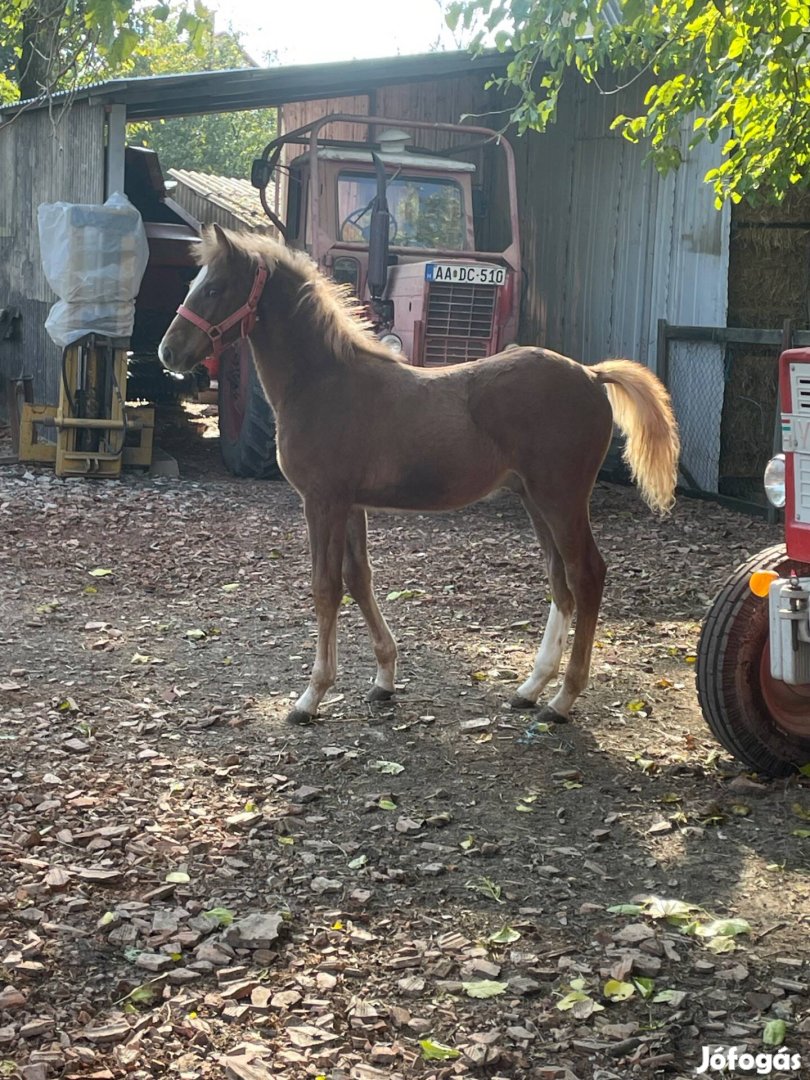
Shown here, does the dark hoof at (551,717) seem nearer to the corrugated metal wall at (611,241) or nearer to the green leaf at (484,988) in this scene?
the green leaf at (484,988)

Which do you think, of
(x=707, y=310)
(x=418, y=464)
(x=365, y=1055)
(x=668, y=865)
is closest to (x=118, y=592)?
(x=418, y=464)

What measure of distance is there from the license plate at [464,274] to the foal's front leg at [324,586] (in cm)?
592

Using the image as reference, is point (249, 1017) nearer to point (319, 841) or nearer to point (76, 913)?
point (76, 913)

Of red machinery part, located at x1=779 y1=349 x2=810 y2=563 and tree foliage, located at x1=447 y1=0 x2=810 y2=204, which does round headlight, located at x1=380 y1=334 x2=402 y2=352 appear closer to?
tree foliage, located at x1=447 y1=0 x2=810 y2=204

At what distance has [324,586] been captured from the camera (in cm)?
522

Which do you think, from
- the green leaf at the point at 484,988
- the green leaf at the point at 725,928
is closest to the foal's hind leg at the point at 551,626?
the green leaf at the point at 725,928

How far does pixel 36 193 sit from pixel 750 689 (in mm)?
11178

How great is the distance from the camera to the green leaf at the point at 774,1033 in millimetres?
2826

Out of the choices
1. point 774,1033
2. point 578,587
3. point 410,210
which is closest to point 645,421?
point 578,587

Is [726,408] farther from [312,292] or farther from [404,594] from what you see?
[312,292]

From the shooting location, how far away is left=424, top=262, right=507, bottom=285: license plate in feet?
35.1

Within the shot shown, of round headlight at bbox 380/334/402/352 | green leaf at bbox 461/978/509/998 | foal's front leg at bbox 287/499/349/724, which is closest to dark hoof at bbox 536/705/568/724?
foal's front leg at bbox 287/499/349/724

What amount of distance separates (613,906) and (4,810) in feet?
6.88

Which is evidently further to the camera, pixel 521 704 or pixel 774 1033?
pixel 521 704
